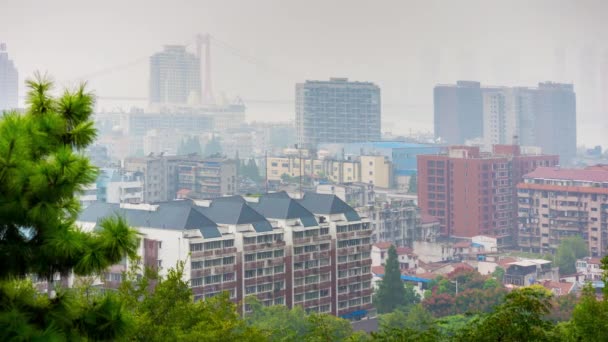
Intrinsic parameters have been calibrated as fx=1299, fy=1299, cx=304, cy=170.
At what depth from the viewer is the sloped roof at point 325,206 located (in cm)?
1190

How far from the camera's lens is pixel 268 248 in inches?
435

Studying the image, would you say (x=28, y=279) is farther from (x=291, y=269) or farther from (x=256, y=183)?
(x=256, y=183)

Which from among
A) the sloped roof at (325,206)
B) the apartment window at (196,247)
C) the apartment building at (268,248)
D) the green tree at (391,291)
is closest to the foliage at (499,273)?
the green tree at (391,291)

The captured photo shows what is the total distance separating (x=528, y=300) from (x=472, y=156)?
1759cm

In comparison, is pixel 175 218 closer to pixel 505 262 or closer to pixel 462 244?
pixel 505 262

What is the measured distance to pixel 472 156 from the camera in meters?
20.5

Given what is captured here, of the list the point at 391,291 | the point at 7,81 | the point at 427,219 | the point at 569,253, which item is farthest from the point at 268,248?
the point at 7,81

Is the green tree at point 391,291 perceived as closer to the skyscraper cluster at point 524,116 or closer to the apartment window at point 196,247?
the apartment window at point 196,247

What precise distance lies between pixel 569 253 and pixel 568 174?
2537 mm

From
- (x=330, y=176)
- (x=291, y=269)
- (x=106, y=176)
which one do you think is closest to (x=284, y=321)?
(x=291, y=269)

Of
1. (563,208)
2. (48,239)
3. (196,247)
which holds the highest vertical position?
(48,239)

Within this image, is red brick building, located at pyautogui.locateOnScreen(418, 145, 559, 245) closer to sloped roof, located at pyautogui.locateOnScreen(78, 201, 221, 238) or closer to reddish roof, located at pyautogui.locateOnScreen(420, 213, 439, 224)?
reddish roof, located at pyautogui.locateOnScreen(420, 213, 439, 224)

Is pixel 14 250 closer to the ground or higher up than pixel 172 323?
higher up

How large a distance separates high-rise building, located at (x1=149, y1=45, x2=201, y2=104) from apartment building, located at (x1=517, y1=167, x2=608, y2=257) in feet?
105
